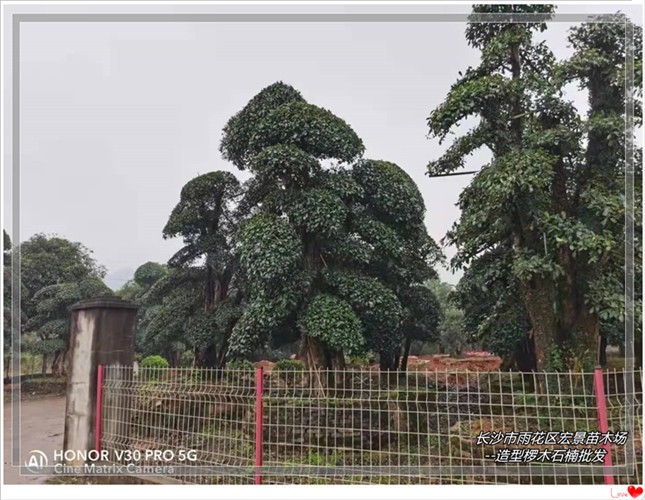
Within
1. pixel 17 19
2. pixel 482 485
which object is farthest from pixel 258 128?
pixel 482 485

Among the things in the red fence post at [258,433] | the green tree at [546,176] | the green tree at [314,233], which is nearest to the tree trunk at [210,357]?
the green tree at [314,233]

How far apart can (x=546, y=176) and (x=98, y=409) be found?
5.52m

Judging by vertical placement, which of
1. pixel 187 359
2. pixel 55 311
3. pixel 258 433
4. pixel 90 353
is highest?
pixel 55 311

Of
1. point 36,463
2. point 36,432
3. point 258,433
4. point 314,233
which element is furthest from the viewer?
point 36,432

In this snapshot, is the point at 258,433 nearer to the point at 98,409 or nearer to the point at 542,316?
the point at 98,409

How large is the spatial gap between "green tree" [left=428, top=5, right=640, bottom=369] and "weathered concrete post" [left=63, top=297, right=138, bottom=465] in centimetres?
419

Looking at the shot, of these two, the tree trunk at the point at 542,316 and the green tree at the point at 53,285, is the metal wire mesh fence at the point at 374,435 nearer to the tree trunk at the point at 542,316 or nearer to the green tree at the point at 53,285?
the tree trunk at the point at 542,316

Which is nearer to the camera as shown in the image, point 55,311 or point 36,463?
point 36,463

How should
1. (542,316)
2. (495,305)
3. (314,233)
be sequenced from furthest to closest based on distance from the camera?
1. (495,305)
2. (314,233)
3. (542,316)

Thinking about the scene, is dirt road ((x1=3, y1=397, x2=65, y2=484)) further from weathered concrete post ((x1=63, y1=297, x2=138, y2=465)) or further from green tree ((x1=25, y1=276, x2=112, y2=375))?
green tree ((x1=25, y1=276, x2=112, y2=375))

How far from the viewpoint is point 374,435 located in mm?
5105

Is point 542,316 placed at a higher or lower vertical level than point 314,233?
lower

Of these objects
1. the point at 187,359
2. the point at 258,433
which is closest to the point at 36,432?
the point at 258,433

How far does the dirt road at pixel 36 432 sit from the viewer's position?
4.85 metres
